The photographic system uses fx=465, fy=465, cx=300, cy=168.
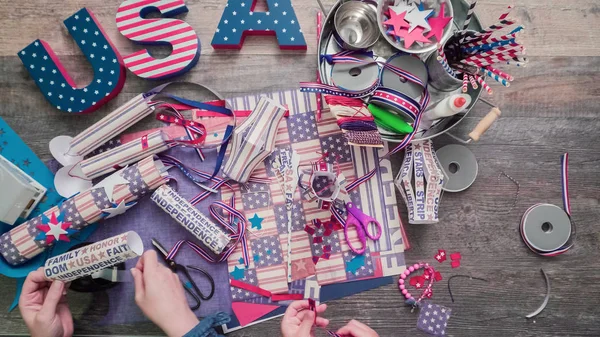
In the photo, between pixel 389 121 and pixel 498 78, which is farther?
pixel 389 121

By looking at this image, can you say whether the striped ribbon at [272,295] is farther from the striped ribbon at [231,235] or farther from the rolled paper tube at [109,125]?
the rolled paper tube at [109,125]

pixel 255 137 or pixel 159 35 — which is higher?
pixel 159 35

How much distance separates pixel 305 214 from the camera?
3.72 feet

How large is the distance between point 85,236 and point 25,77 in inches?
17.0

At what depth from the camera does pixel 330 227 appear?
3.70 feet

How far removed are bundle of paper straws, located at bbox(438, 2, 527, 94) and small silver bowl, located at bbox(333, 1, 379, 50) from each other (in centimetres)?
17

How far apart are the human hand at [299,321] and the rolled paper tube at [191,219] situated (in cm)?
22

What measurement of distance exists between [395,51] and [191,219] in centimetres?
62

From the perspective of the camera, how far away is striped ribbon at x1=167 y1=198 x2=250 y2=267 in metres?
1.12

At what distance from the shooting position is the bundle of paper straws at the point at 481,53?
0.92 m

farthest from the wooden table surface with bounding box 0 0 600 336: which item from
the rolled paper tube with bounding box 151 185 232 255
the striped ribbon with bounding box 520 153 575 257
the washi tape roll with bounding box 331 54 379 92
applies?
the rolled paper tube with bounding box 151 185 232 255

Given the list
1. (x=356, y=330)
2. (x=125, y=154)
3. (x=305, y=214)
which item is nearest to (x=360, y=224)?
(x=305, y=214)

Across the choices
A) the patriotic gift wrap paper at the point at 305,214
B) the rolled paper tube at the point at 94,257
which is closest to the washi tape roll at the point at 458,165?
the patriotic gift wrap paper at the point at 305,214

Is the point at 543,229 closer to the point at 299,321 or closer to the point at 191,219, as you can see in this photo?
the point at 299,321
